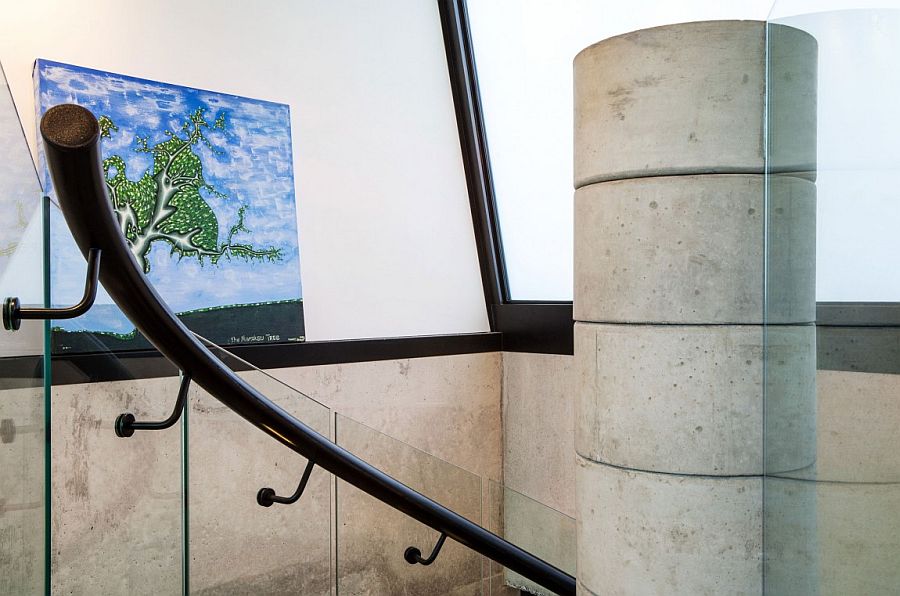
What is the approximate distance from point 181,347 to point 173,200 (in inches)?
71.7

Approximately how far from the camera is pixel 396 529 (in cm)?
215

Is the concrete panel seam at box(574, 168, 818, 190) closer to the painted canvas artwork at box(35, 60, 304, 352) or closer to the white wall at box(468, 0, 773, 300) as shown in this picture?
the painted canvas artwork at box(35, 60, 304, 352)

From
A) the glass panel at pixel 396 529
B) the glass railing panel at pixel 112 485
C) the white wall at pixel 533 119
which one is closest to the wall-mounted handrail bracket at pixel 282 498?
the glass panel at pixel 396 529

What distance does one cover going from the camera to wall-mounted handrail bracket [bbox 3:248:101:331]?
101 centimetres

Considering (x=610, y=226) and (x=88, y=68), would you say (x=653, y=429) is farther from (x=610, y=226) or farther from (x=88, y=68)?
(x=88, y=68)

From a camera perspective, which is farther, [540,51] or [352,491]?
[540,51]

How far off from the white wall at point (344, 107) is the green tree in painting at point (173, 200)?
24cm

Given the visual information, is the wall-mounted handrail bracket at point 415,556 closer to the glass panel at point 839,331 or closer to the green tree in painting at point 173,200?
the glass panel at point 839,331

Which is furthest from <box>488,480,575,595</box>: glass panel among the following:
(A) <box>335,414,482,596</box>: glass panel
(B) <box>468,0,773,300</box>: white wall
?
(B) <box>468,0,773,300</box>: white wall

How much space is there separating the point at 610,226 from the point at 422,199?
2443 mm

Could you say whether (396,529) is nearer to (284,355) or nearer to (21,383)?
(21,383)

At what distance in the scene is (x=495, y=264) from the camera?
4.39 m

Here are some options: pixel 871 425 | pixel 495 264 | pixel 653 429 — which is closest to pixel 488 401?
pixel 495 264

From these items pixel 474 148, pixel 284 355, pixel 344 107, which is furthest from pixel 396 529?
pixel 474 148
